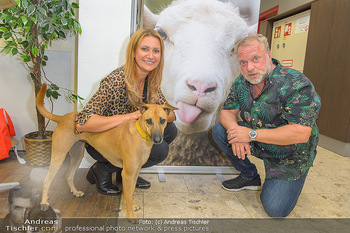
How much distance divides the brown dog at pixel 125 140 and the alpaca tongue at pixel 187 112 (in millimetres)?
879

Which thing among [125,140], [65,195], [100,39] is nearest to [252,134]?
[125,140]

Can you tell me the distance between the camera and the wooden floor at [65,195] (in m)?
1.94

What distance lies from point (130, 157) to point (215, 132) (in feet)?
3.32

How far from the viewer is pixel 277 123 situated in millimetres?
1998

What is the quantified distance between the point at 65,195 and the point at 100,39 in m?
1.53

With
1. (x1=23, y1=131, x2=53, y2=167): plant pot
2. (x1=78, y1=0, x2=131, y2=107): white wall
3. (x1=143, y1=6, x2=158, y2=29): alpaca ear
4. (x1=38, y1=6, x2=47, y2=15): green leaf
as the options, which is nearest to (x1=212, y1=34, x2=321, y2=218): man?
(x1=143, y1=6, x2=158, y2=29): alpaca ear

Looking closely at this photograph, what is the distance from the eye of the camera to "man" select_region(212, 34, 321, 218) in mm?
1825

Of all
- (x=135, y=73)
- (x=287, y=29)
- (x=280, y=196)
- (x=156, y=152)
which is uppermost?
(x=287, y=29)

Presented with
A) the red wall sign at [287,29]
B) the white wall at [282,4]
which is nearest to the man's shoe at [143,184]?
the white wall at [282,4]

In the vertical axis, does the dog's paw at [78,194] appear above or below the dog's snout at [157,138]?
below

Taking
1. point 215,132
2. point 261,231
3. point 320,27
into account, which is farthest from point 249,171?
point 320,27

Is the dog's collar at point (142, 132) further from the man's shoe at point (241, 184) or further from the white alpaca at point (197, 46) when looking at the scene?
the man's shoe at point (241, 184)

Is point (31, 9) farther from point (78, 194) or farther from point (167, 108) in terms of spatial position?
point (78, 194)

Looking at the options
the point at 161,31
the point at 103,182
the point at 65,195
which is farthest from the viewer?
the point at 161,31
